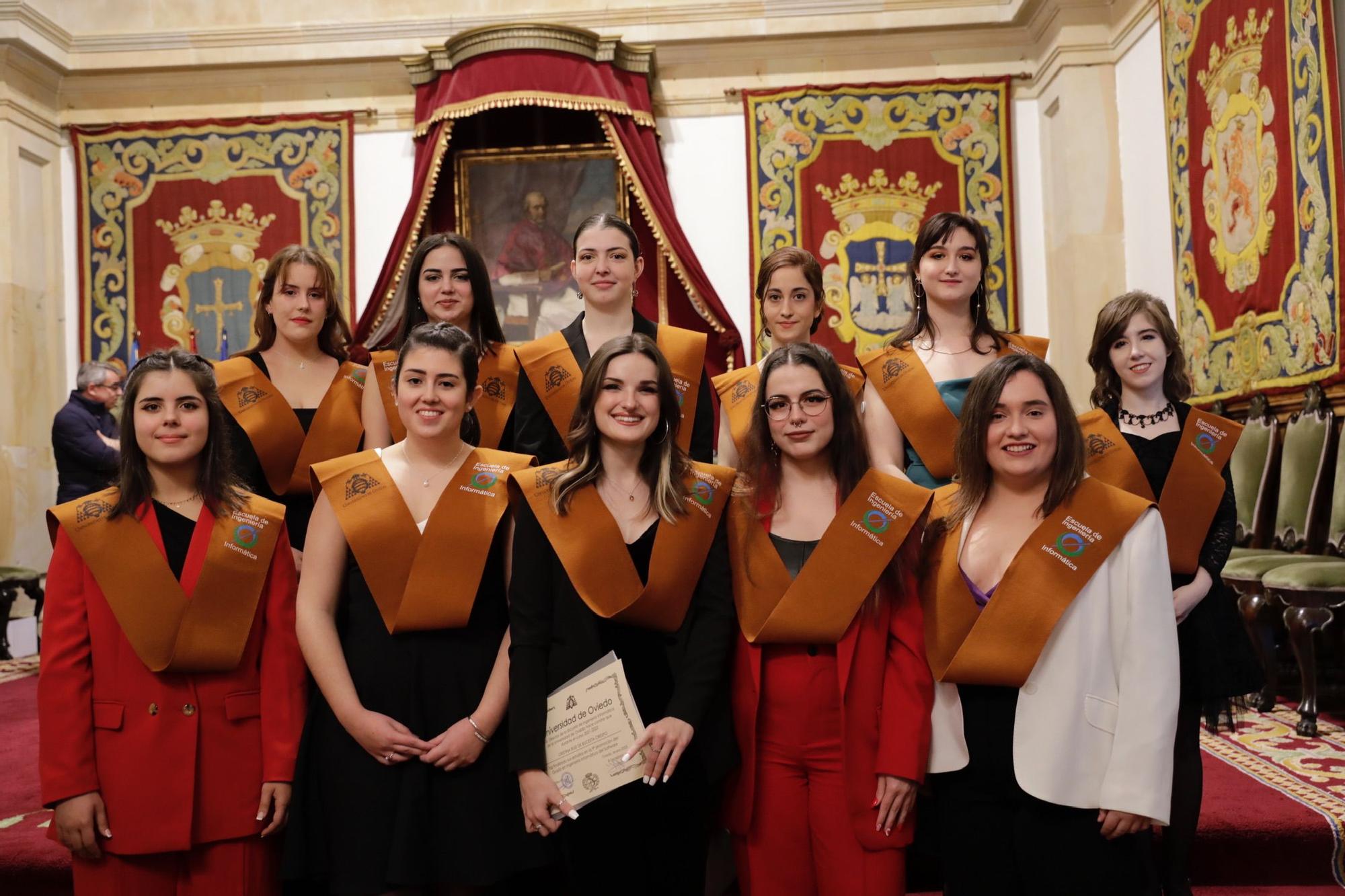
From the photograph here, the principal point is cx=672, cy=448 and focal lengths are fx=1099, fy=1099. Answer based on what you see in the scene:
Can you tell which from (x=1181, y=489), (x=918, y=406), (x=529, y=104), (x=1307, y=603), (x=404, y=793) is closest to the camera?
(x=404, y=793)

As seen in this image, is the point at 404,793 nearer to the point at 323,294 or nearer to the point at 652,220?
the point at 323,294

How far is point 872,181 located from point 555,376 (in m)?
4.74

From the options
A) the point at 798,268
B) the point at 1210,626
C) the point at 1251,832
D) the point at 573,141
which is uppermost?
the point at 573,141

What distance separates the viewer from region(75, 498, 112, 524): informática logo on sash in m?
2.06

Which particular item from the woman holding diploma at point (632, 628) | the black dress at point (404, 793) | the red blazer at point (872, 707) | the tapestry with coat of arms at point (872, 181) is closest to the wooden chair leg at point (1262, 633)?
the red blazer at point (872, 707)

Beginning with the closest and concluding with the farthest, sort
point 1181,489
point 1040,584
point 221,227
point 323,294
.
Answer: point 1040,584, point 1181,489, point 323,294, point 221,227

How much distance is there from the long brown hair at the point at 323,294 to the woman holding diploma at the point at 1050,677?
68.5 inches

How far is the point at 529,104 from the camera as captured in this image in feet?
21.4

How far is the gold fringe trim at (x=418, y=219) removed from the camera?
22.0 ft

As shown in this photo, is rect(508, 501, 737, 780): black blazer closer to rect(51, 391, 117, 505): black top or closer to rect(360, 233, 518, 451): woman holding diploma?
rect(360, 233, 518, 451): woman holding diploma

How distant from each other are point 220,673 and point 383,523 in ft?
1.36

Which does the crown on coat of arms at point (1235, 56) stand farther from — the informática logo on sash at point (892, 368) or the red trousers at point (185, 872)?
the red trousers at point (185, 872)

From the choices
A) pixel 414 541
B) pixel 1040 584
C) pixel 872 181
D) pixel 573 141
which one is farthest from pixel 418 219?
pixel 1040 584

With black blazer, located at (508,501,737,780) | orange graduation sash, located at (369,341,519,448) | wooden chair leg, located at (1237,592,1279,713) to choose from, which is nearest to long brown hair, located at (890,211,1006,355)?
black blazer, located at (508,501,737,780)
